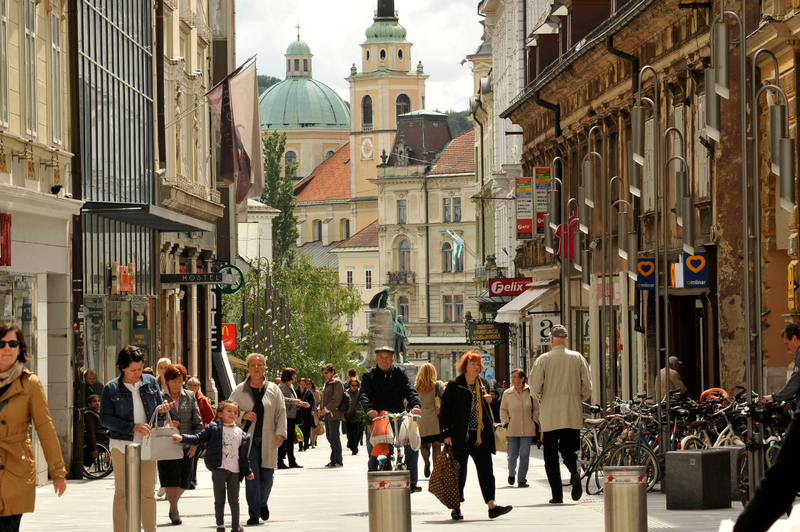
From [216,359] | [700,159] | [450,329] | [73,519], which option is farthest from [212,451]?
[450,329]

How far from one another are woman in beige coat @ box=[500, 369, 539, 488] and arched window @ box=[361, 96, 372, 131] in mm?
132011

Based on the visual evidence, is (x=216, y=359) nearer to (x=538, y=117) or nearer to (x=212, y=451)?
(x=538, y=117)

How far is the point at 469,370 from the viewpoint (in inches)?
619

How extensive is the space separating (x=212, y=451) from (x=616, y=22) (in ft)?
57.1

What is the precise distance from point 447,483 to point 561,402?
205 cm

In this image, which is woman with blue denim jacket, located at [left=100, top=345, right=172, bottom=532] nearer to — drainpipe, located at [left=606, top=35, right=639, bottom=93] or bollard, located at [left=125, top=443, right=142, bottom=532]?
bollard, located at [left=125, top=443, right=142, bottom=532]

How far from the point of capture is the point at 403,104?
154125 mm

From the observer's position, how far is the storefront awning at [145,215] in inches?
966

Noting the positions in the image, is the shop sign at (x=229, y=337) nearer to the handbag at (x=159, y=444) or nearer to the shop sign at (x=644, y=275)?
the shop sign at (x=644, y=275)

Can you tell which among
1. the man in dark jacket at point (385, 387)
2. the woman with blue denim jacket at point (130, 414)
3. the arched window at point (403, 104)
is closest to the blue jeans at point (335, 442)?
the man in dark jacket at point (385, 387)

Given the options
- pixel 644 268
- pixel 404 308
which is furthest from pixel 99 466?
pixel 404 308

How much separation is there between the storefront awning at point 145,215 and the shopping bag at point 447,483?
411 inches

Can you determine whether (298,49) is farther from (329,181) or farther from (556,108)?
(556,108)

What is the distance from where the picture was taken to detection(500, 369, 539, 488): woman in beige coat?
67.1 feet
